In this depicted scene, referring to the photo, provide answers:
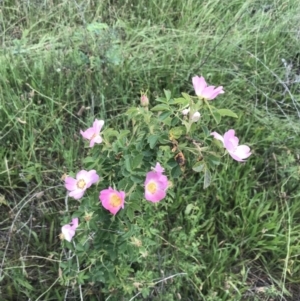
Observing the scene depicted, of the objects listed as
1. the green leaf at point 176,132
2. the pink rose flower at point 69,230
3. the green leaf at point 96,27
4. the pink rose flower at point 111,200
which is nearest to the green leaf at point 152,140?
the green leaf at point 176,132

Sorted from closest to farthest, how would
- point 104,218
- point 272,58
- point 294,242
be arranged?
1. point 104,218
2. point 294,242
3. point 272,58

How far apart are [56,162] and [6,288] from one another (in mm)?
513

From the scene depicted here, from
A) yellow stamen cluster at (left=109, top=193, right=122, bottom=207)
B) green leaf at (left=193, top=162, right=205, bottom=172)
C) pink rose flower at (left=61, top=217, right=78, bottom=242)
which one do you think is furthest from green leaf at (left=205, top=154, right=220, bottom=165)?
pink rose flower at (left=61, top=217, right=78, bottom=242)

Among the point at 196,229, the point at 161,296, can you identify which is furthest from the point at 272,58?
the point at 161,296

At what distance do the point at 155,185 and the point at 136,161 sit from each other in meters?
0.08

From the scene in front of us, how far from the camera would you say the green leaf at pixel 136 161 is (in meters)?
1.34

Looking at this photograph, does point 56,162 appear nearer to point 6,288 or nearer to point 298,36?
point 6,288

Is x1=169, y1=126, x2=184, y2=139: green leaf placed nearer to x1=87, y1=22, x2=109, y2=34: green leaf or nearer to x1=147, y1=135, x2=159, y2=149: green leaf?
x1=147, y1=135, x2=159, y2=149: green leaf

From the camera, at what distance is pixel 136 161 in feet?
4.39

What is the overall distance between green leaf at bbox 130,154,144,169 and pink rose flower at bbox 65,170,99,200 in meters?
0.11

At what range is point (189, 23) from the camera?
2.60 m

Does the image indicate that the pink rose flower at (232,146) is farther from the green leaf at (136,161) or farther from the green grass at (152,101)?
the green grass at (152,101)

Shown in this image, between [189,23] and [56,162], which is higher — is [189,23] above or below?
above

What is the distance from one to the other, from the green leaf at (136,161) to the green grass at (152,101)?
474mm
